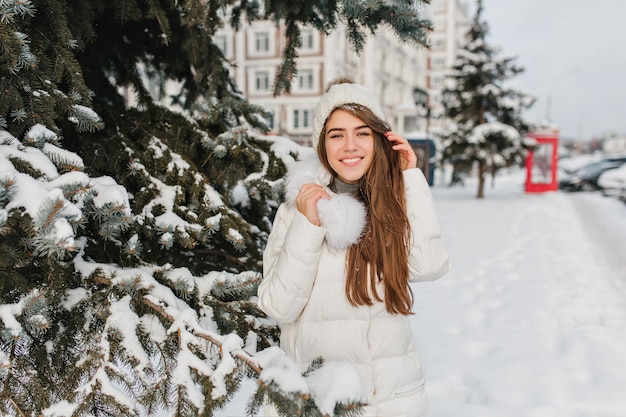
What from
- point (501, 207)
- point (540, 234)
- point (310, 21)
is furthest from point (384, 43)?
point (310, 21)

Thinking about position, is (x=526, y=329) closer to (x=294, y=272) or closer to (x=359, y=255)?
(x=359, y=255)

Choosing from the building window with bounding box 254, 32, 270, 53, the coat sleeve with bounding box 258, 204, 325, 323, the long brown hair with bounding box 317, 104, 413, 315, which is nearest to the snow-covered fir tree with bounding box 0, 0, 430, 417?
the coat sleeve with bounding box 258, 204, 325, 323

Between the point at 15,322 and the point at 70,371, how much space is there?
0.30m

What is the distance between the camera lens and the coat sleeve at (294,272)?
1714 mm

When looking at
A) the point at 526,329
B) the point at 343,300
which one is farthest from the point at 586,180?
the point at 343,300

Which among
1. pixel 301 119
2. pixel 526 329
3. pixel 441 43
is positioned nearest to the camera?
pixel 526 329

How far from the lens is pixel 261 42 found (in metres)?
32.3

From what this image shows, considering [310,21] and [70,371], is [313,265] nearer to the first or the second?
Answer: [70,371]

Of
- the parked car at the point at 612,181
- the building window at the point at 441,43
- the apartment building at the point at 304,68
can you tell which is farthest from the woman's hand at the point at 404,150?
the building window at the point at 441,43

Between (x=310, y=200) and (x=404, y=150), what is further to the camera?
(x=404, y=150)

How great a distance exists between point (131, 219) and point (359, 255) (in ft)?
2.63

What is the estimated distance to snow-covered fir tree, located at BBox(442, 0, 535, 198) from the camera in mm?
18312

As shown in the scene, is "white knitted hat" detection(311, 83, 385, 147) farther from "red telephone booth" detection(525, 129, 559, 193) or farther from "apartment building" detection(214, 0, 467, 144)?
"apartment building" detection(214, 0, 467, 144)

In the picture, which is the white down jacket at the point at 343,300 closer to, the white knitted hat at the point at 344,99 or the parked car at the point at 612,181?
the white knitted hat at the point at 344,99
